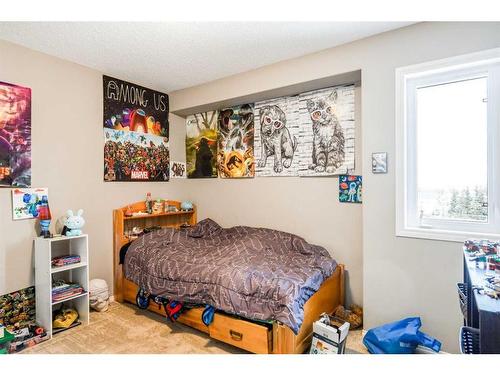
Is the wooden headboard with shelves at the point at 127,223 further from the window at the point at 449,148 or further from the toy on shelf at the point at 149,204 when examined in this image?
the window at the point at 449,148

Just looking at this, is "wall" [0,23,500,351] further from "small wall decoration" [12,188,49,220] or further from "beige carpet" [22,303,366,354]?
"beige carpet" [22,303,366,354]

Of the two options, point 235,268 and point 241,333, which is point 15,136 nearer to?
point 235,268

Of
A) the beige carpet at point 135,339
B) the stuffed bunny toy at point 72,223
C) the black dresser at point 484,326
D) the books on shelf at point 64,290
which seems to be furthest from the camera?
the stuffed bunny toy at point 72,223

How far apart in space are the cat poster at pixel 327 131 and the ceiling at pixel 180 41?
0.47 meters

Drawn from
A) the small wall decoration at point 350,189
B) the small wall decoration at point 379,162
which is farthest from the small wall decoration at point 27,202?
the small wall decoration at point 379,162

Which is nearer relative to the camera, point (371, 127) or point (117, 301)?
point (371, 127)

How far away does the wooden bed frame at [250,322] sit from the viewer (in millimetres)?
1771

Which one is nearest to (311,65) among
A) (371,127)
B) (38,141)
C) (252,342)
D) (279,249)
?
(371,127)

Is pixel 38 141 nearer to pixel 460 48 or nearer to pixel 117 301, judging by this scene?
pixel 117 301

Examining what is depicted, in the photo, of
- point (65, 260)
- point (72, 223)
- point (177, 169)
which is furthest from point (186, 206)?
point (65, 260)

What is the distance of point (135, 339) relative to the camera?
2133 millimetres

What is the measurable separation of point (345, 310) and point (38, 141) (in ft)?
10.4

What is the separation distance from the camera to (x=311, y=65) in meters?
2.49
